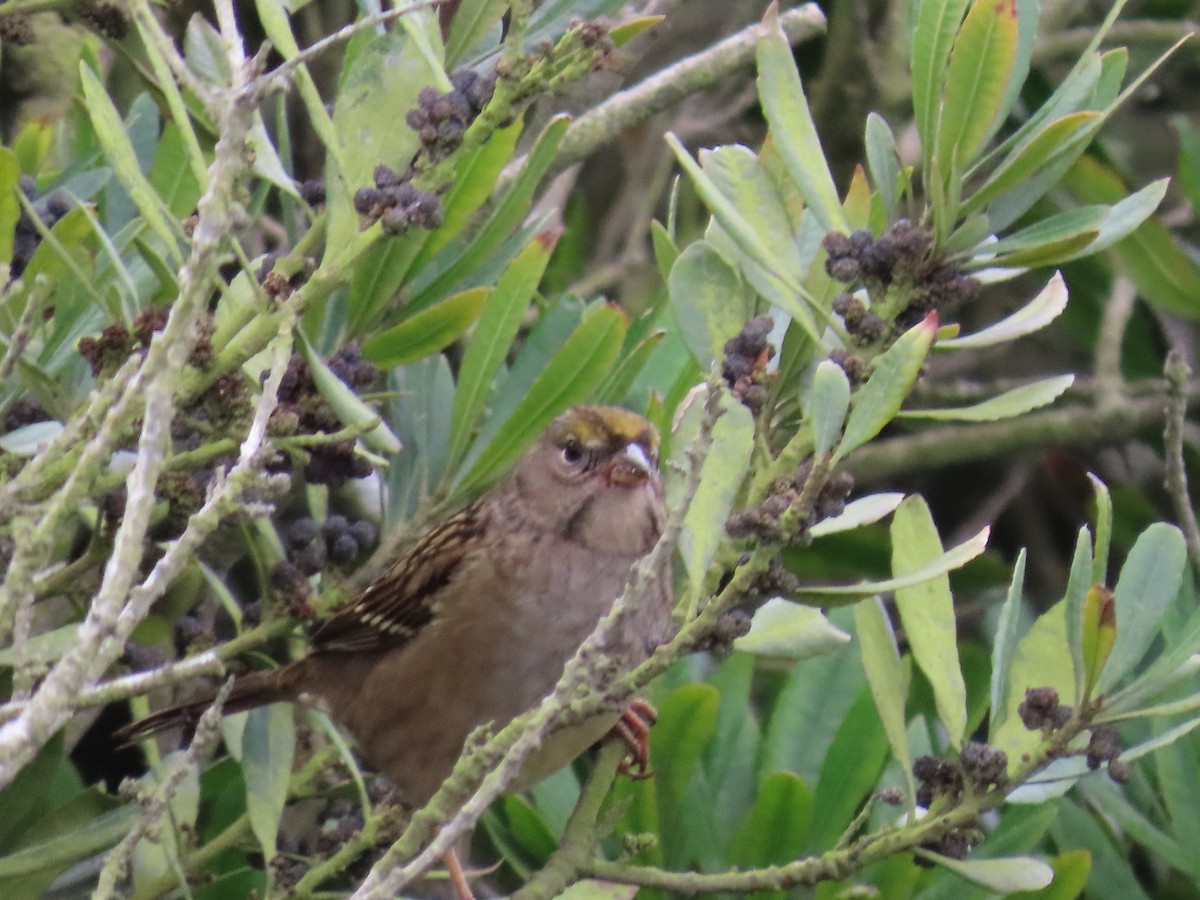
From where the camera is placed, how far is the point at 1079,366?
436 cm

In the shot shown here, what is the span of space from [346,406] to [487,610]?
0.84 m

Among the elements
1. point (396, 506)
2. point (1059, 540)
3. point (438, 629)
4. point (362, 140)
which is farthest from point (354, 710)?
point (1059, 540)

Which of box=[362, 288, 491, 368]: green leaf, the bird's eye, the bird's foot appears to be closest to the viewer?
box=[362, 288, 491, 368]: green leaf

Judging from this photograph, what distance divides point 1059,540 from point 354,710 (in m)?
2.29

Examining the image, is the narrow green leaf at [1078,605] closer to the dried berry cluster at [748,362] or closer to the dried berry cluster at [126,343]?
the dried berry cluster at [748,362]

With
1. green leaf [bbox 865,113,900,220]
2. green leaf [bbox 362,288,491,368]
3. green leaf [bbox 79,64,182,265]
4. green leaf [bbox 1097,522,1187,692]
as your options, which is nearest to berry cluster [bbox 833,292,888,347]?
green leaf [bbox 865,113,900,220]

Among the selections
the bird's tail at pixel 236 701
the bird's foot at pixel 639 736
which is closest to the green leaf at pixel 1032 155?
the bird's foot at pixel 639 736

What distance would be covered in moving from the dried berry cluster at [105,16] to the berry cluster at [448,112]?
60 centimetres

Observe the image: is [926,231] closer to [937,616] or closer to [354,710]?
[937,616]

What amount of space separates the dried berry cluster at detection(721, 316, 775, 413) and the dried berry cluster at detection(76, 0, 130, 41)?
0.99 meters

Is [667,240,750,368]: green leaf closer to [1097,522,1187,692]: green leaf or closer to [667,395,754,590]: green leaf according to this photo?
[667,395,754,590]: green leaf

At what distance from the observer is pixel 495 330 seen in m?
2.10

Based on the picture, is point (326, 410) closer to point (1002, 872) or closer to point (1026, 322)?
point (1026, 322)

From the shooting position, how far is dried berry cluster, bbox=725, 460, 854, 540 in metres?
1.44
